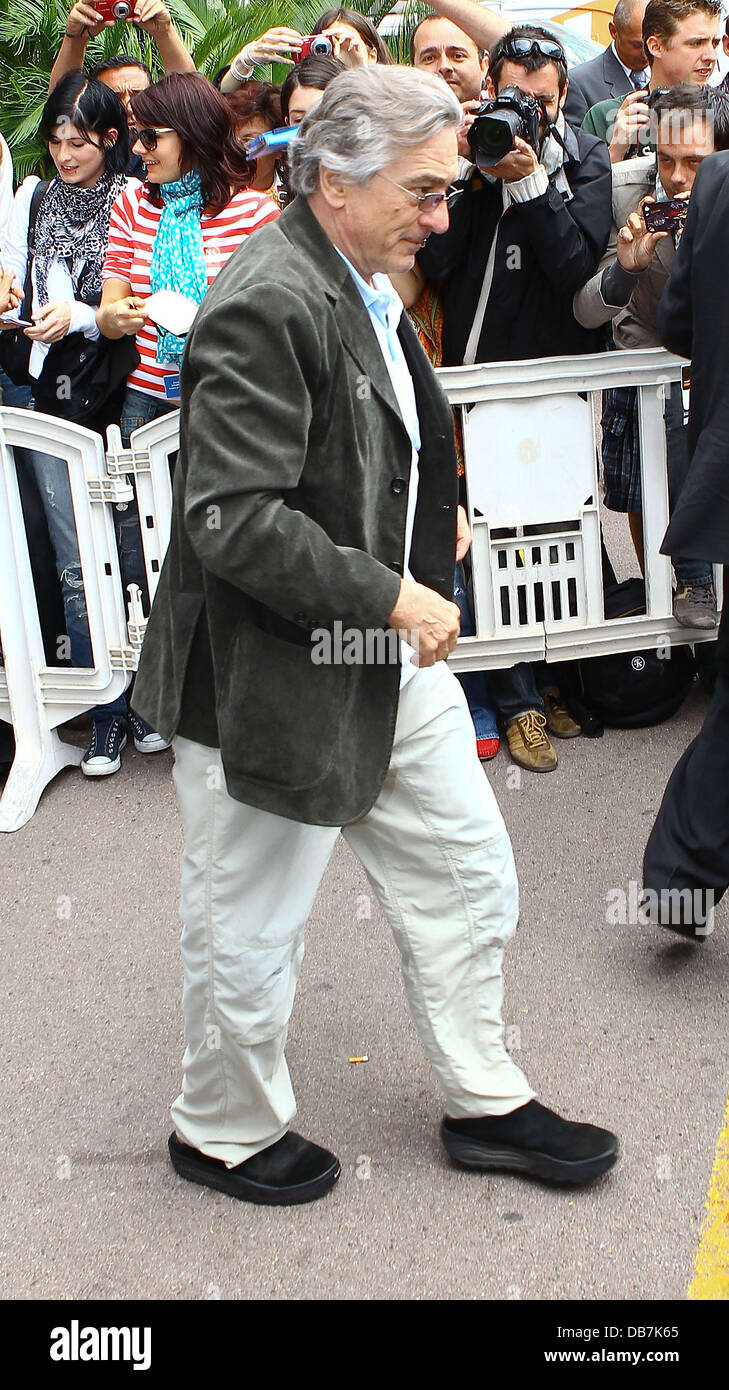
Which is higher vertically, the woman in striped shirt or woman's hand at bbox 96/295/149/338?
the woman in striped shirt

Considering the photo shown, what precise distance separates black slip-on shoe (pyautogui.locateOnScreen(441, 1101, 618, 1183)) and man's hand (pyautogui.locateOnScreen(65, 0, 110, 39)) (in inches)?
176

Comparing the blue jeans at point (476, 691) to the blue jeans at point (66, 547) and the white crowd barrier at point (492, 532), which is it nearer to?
the white crowd barrier at point (492, 532)

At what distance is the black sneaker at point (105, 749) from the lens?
4.75 m

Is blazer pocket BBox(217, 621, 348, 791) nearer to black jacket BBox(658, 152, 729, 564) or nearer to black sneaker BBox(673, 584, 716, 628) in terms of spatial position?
black jacket BBox(658, 152, 729, 564)

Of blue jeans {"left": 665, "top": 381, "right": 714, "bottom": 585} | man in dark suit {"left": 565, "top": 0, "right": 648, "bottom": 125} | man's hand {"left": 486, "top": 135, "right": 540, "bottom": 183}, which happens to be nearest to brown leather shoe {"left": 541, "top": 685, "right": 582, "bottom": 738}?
blue jeans {"left": 665, "top": 381, "right": 714, "bottom": 585}

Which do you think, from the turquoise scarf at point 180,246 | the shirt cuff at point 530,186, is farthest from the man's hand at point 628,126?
the turquoise scarf at point 180,246

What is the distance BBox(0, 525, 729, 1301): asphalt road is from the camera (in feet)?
8.17

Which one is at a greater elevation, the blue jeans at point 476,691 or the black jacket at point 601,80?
the black jacket at point 601,80

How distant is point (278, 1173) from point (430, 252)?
3.04 metres

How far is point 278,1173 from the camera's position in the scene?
2.67 meters

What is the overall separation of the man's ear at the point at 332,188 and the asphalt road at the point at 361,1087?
5.96 ft

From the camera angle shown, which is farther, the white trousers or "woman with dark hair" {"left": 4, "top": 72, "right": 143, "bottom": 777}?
"woman with dark hair" {"left": 4, "top": 72, "right": 143, "bottom": 777}

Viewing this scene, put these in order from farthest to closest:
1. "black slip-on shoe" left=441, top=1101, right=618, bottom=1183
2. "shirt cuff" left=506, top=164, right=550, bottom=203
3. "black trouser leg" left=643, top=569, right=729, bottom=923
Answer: "shirt cuff" left=506, top=164, right=550, bottom=203 → "black trouser leg" left=643, top=569, right=729, bottom=923 → "black slip-on shoe" left=441, top=1101, right=618, bottom=1183

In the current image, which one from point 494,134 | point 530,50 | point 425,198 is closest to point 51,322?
point 494,134
